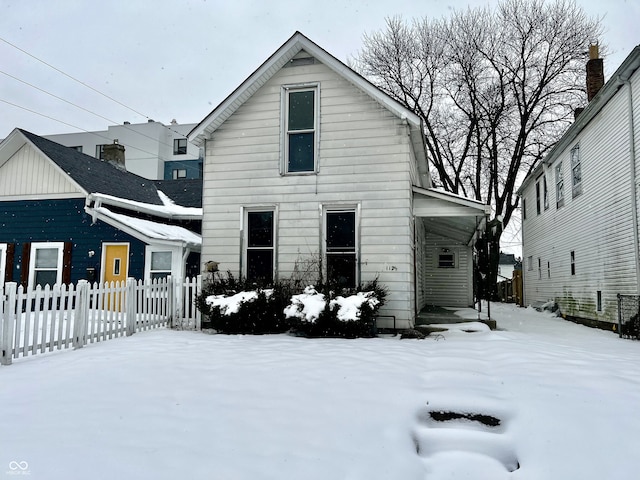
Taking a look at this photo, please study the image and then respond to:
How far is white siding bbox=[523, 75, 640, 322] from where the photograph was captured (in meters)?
9.60

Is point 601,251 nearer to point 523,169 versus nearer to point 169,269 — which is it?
point 169,269

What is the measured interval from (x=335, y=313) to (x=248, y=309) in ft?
5.71

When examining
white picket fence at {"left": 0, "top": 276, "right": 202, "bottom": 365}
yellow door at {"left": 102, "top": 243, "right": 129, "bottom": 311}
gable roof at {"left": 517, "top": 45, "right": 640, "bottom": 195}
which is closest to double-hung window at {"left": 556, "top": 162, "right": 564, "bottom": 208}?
gable roof at {"left": 517, "top": 45, "right": 640, "bottom": 195}

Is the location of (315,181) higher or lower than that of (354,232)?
higher

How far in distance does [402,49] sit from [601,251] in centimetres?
1717

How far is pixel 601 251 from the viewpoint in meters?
11.1

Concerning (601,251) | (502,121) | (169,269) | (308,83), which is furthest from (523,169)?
(169,269)

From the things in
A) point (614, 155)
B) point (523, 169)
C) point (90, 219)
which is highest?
point (523, 169)

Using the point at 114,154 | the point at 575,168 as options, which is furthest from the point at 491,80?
the point at 114,154

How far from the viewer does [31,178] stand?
42.1 feet

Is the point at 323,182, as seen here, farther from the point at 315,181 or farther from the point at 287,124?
the point at 287,124

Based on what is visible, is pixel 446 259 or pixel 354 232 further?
pixel 446 259

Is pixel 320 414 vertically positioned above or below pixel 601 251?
below

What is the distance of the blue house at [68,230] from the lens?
39.6ft
